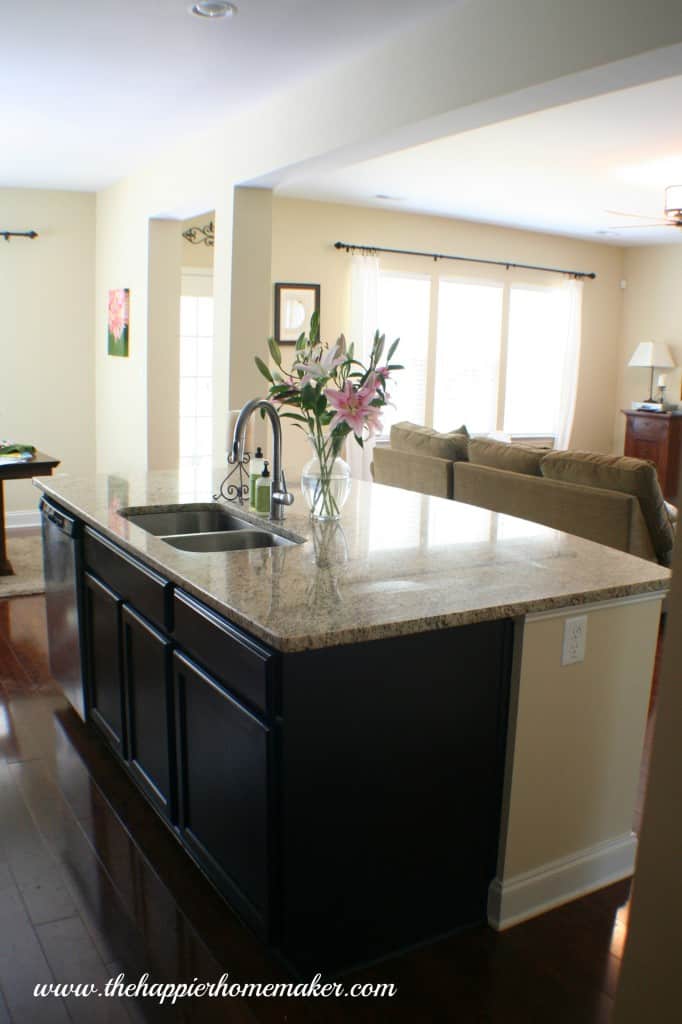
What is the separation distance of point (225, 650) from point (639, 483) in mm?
3008

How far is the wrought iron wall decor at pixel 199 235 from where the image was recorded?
7168 millimetres

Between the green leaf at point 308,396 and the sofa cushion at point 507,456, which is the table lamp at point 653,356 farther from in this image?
the green leaf at point 308,396

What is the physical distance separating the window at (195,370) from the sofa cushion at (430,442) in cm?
182

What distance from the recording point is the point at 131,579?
266 centimetres

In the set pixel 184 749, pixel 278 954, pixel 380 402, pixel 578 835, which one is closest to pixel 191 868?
pixel 184 749

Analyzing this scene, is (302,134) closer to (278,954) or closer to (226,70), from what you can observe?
(226,70)

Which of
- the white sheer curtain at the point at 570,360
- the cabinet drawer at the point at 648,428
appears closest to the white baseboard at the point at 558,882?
the cabinet drawer at the point at 648,428

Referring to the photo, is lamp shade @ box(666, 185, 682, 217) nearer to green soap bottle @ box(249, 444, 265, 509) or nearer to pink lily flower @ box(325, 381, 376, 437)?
green soap bottle @ box(249, 444, 265, 509)

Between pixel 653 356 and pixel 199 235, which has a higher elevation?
pixel 199 235

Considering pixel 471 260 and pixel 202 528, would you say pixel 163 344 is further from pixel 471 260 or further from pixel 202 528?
pixel 471 260

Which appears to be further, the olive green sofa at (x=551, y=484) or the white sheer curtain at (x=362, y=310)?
the white sheer curtain at (x=362, y=310)

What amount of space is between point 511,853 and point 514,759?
0.27m

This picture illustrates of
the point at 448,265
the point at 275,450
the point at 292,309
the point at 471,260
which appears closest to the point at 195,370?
the point at 292,309

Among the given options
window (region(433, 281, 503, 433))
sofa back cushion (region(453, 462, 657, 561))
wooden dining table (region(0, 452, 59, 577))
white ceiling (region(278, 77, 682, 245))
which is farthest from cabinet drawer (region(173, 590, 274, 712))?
window (region(433, 281, 503, 433))
